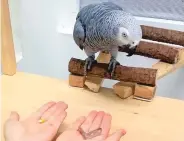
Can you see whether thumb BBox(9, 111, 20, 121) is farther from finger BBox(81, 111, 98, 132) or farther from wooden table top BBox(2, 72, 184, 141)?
finger BBox(81, 111, 98, 132)

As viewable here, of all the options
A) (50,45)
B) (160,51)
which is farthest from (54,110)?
(50,45)

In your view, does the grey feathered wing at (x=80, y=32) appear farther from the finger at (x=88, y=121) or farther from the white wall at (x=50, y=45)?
the white wall at (x=50, y=45)

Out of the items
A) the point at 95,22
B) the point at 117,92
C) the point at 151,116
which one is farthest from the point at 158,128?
the point at 95,22

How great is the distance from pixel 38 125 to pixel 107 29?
0.25 metres

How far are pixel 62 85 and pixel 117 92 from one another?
0.16 metres

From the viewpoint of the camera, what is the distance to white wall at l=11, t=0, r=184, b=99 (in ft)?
3.39

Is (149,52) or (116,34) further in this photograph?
(149,52)

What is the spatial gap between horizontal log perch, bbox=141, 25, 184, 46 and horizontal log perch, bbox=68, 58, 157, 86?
0.13 metres

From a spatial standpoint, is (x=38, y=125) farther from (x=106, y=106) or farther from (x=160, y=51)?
(x=160, y=51)

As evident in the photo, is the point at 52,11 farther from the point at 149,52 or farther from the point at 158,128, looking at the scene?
the point at 158,128

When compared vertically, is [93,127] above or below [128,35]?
below

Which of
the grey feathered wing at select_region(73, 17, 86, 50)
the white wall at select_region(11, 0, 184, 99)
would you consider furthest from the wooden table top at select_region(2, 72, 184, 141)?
the white wall at select_region(11, 0, 184, 99)

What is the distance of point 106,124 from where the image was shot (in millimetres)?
642

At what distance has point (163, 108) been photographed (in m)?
0.74
